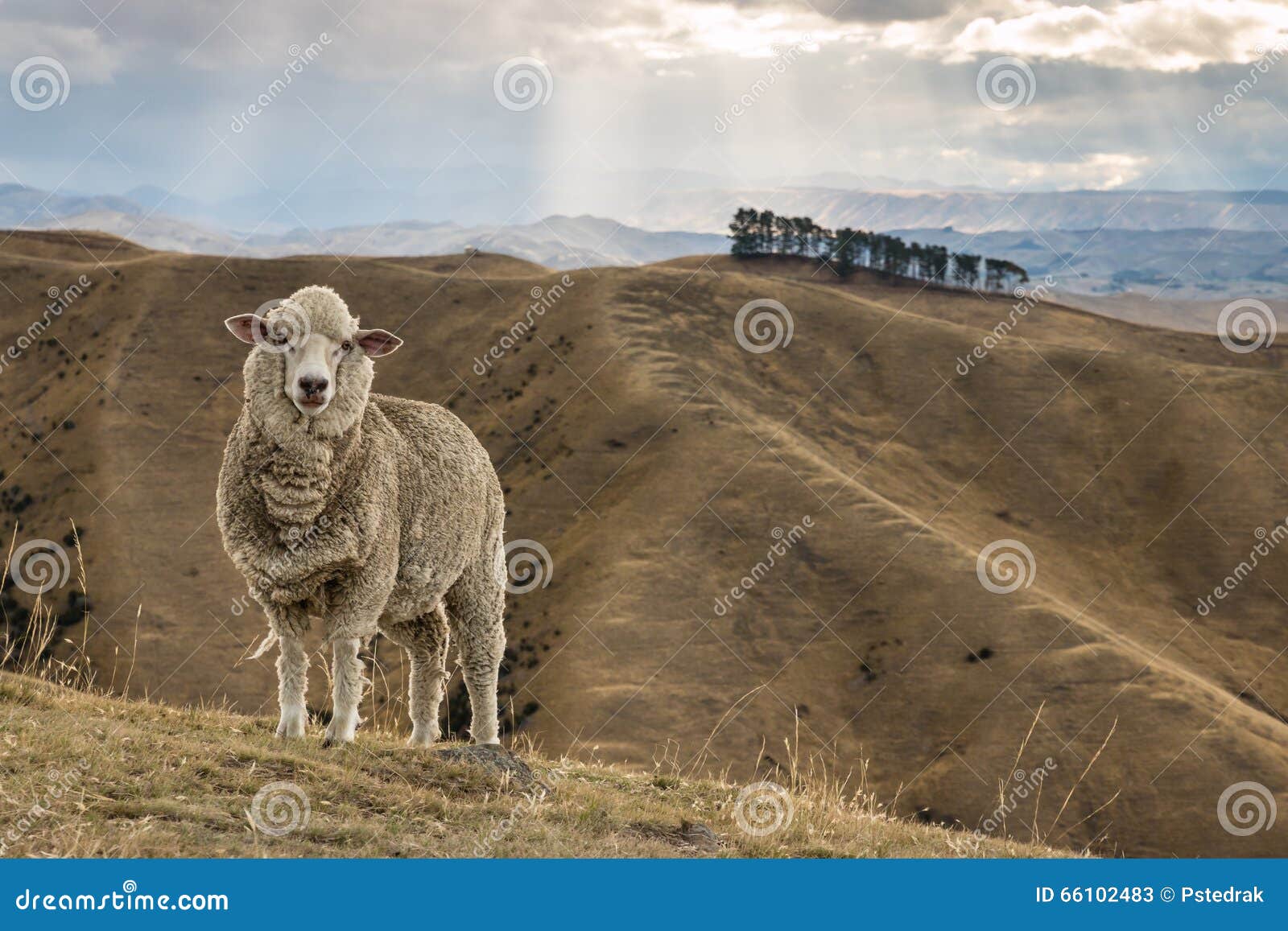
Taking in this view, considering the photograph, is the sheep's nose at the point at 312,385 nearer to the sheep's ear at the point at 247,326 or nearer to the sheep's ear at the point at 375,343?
the sheep's ear at the point at 247,326

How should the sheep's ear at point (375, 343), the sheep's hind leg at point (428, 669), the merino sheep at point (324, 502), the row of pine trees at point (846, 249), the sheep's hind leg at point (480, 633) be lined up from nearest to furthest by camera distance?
1. the merino sheep at point (324, 502)
2. the sheep's ear at point (375, 343)
3. the sheep's hind leg at point (428, 669)
4. the sheep's hind leg at point (480, 633)
5. the row of pine trees at point (846, 249)

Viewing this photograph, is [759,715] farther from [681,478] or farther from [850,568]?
Answer: [681,478]

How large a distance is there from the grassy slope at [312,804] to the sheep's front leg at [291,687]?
0.20 metres

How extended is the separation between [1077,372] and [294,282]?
251 ft

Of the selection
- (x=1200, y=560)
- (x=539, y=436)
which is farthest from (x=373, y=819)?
(x=1200, y=560)

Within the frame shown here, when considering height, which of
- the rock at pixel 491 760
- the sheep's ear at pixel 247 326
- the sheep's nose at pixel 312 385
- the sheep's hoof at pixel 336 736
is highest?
the sheep's ear at pixel 247 326

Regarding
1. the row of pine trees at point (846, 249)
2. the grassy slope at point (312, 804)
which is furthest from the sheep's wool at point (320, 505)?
the row of pine trees at point (846, 249)

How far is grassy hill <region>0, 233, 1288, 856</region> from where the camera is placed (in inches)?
2116

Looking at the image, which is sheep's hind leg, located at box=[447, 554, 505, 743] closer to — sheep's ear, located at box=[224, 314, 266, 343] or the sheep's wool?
the sheep's wool

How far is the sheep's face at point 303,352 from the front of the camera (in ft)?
27.1

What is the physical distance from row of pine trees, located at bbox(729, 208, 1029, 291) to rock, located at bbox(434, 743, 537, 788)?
133 metres

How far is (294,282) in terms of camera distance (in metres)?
A: 106

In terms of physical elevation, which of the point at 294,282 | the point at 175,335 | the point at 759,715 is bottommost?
the point at 759,715

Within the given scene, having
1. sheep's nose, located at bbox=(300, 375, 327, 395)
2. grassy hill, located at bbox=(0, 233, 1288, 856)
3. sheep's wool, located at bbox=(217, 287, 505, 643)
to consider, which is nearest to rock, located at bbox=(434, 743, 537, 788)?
sheep's wool, located at bbox=(217, 287, 505, 643)
